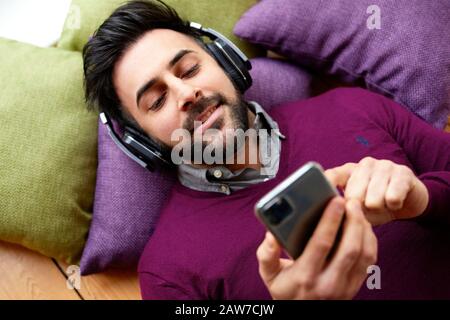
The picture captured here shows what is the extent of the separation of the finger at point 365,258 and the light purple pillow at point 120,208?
1.83 ft

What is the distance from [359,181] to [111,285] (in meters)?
0.72

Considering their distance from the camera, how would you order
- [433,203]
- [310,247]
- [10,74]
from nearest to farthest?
[310,247], [433,203], [10,74]

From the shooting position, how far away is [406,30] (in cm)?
96

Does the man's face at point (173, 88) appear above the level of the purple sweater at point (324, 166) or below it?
above

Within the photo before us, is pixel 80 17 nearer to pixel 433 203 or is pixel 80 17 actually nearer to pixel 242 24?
pixel 242 24

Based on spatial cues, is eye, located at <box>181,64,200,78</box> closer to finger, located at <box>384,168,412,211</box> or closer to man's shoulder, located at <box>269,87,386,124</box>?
man's shoulder, located at <box>269,87,386,124</box>

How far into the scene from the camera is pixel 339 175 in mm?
634

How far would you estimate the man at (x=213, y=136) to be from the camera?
32.7 inches

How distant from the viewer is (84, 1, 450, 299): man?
2.72ft

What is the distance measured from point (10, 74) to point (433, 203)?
990 mm

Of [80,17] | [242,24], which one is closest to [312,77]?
[242,24]

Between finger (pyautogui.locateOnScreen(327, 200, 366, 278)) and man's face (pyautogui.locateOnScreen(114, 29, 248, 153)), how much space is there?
43cm

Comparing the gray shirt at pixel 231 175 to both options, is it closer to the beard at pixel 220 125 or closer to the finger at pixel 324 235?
the beard at pixel 220 125

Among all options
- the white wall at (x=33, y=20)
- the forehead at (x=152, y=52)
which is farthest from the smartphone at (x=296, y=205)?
the white wall at (x=33, y=20)
